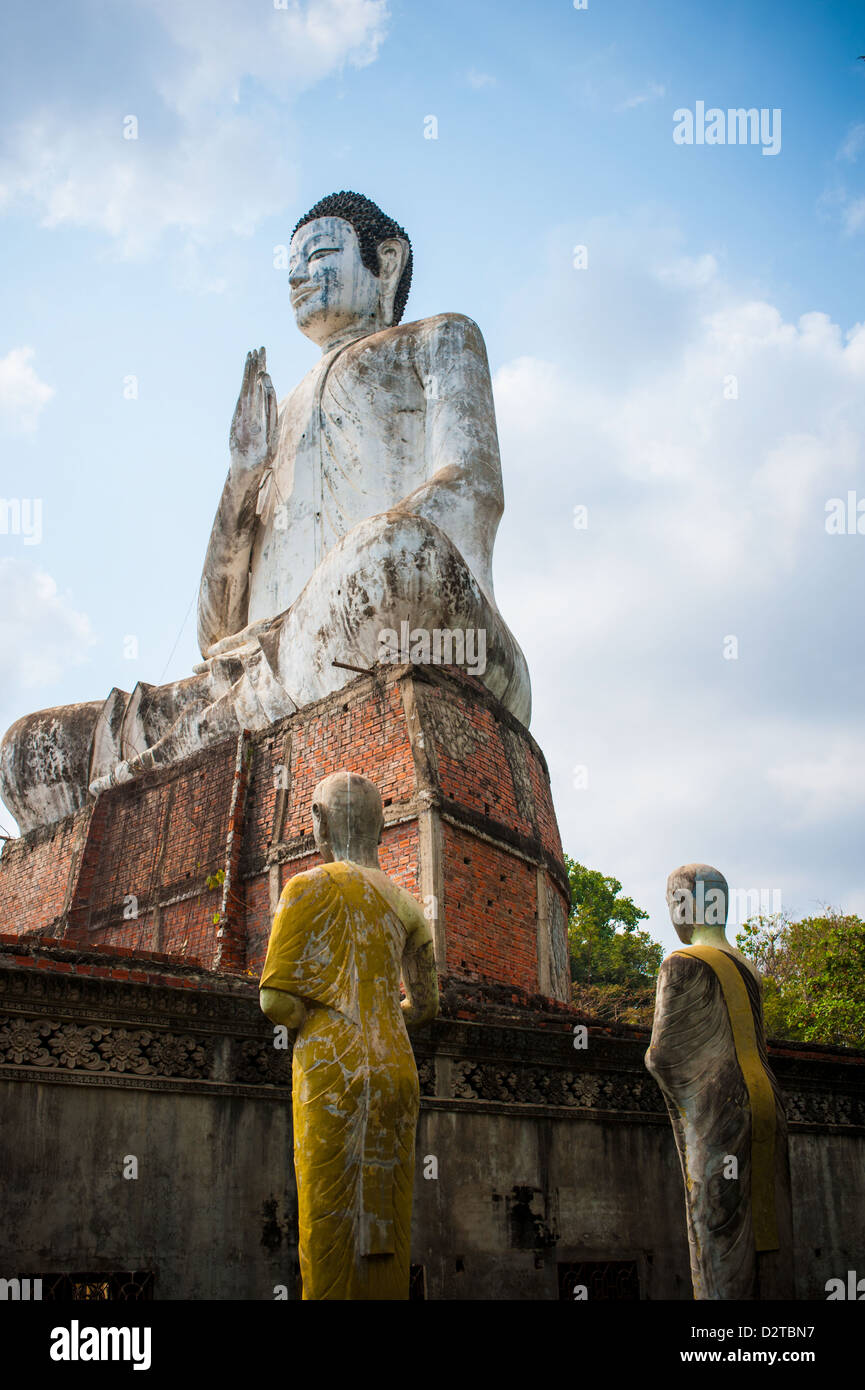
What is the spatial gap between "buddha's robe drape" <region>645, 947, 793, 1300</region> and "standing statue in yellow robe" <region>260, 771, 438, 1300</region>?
4.35ft

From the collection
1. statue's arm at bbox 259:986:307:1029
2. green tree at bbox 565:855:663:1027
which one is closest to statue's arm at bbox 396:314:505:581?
statue's arm at bbox 259:986:307:1029

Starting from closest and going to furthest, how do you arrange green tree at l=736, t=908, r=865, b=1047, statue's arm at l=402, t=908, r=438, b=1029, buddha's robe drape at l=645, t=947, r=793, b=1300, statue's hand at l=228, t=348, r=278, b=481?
1. statue's arm at l=402, t=908, r=438, b=1029
2. buddha's robe drape at l=645, t=947, r=793, b=1300
3. statue's hand at l=228, t=348, r=278, b=481
4. green tree at l=736, t=908, r=865, b=1047

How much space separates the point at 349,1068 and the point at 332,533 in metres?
8.54

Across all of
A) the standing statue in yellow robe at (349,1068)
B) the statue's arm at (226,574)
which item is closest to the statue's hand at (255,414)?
the statue's arm at (226,574)

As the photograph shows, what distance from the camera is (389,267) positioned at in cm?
1330

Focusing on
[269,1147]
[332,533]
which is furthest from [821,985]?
[269,1147]

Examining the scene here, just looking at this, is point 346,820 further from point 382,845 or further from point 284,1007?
point 382,845

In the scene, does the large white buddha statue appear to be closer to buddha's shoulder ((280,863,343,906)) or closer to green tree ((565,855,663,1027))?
buddha's shoulder ((280,863,343,906))

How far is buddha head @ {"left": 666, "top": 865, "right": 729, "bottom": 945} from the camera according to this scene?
203 inches

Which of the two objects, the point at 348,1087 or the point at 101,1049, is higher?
the point at 101,1049

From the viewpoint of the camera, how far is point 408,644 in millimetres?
8781
